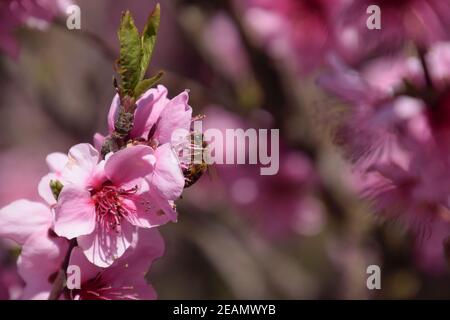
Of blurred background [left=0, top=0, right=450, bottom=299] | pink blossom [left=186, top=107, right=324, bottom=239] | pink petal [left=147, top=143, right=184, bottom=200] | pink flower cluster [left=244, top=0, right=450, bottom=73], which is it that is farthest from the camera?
pink blossom [left=186, top=107, right=324, bottom=239]

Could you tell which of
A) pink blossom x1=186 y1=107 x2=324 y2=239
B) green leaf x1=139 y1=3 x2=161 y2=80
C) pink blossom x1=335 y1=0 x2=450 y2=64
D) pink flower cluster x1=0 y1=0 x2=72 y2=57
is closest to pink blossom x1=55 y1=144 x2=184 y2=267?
green leaf x1=139 y1=3 x2=161 y2=80

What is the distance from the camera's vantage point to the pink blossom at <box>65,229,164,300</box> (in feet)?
4.00

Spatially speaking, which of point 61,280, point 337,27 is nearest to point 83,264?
point 61,280

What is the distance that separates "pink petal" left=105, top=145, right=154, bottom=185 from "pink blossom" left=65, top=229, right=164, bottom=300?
99mm

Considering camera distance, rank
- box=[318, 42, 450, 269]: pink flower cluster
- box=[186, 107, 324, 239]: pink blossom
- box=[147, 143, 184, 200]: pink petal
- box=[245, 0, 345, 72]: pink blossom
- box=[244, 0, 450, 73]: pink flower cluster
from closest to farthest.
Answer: box=[147, 143, 184, 200]: pink petal < box=[318, 42, 450, 269]: pink flower cluster < box=[244, 0, 450, 73]: pink flower cluster < box=[245, 0, 345, 72]: pink blossom < box=[186, 107, 324, 239]: pink blossom

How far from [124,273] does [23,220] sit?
0.16 metres

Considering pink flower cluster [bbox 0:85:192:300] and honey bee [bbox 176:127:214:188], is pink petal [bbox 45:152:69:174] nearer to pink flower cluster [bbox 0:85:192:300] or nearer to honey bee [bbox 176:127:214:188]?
pink flower cluster [bbox 0:85:192:300]

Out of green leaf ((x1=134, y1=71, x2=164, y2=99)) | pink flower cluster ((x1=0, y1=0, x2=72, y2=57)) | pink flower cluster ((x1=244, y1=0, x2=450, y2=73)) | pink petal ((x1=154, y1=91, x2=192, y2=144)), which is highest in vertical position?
pink flower cluster ((x1=244, y1=0, x2=450, y2=73))

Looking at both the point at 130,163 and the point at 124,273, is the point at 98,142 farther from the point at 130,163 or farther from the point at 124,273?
the point at 124,273

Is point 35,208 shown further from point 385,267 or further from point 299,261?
point 299,261

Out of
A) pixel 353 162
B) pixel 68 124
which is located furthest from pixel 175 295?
pixel 353 162

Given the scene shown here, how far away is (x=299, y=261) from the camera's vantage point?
2887mm

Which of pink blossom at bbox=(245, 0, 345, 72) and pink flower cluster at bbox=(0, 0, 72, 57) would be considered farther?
pink blossom at bbox=(245, 0, 345, 72)

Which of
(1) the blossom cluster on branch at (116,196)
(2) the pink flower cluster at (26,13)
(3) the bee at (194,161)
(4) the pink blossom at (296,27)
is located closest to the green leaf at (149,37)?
(1) the blossom cluster on branch at (116,196)
